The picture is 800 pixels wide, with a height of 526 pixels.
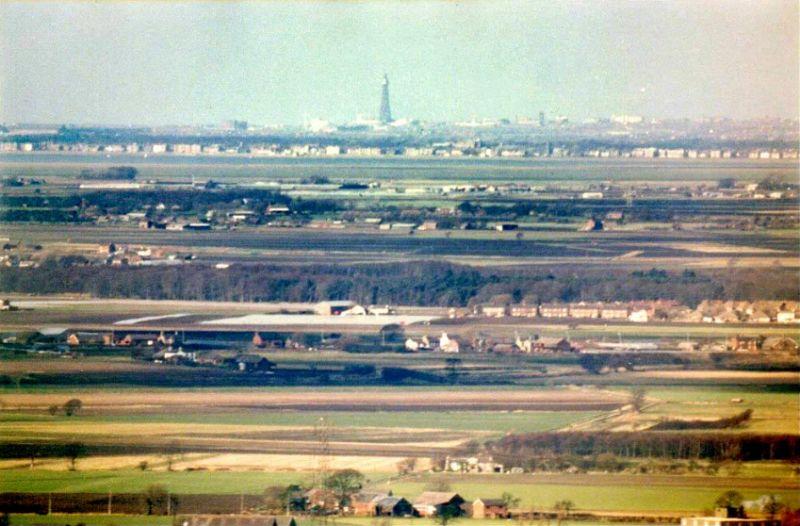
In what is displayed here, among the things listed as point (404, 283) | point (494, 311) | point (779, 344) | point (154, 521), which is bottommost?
point (154, 521)

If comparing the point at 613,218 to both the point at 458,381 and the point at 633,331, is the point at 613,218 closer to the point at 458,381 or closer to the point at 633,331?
the point at 633,331

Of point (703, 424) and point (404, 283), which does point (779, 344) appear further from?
point (404, 283)

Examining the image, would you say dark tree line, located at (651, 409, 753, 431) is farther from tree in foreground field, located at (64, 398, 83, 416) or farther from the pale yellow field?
tree in foreground field, located at (64, 398, 83, 416)

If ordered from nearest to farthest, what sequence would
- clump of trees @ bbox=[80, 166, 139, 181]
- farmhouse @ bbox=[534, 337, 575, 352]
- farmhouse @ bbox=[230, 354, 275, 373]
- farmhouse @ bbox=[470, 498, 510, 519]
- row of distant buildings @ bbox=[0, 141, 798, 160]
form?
farmhouse @ bbox=[470, 498, 510, 519] < farmhouse @ bbox=[230, 354, 275, 373] < farmhouse @ bbox=[534, 337, 575, 352] < row of distant buildings @ bbox=[0, 141, 798, 160] < clump of trees @ bbox=[80, 166, 139, 181]

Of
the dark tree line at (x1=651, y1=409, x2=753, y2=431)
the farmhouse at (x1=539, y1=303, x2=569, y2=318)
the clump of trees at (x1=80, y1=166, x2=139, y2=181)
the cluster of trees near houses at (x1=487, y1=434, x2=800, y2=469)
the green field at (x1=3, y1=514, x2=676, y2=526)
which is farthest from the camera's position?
the clump of trees at (x1=80, y1=166, x2=139, y2=181)

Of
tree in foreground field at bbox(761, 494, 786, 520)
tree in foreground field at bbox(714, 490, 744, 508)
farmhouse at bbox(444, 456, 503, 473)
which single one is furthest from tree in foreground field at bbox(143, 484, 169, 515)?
tree in foreground field at bbox(761, 494, 786, 520)

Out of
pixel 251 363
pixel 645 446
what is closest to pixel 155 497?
pixel 645 446

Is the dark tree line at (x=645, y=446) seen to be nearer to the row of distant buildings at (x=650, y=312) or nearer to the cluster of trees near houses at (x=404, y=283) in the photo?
the row of distant buildings at (x=650, y=312)
